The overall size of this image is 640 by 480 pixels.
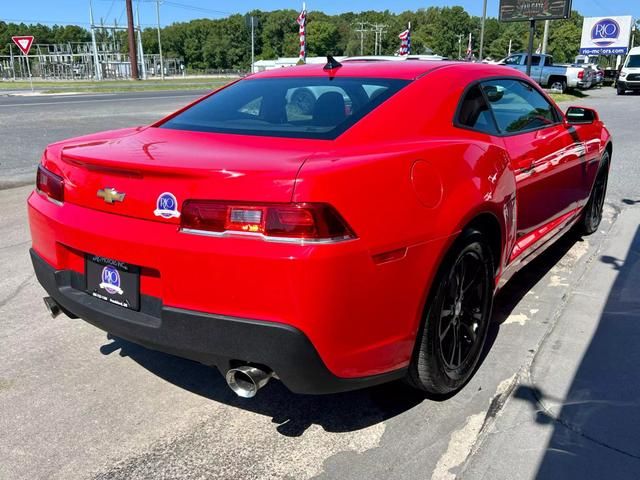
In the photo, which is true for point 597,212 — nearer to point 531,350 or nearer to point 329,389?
point 531,350

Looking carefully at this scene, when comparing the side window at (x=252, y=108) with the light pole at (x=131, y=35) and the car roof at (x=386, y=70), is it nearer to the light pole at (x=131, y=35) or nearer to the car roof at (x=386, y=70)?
the car roof at (x=386, y=70)

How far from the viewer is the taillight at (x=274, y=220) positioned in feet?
6.70

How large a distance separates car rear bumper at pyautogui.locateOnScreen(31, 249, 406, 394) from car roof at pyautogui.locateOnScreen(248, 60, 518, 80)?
1.62m

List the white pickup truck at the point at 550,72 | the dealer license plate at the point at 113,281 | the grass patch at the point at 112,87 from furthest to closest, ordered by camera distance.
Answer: the grass patch at the point at 112,87
the white pickup truck at the point at 550,72
the dealer license plate at the point at 113,281

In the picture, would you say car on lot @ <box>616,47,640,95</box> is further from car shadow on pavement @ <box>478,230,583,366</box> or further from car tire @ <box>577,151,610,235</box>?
car shadow on pavement @ <box>478,230,583,366</box>

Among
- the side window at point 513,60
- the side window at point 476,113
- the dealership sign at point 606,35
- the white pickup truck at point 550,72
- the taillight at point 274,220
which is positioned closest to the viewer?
the taillight at point 274,220

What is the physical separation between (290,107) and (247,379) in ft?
5.09

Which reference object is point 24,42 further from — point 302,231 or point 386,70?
point 302,231

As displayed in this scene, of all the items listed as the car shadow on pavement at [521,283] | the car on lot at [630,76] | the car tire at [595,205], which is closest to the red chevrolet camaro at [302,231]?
the car shadow on pavement at [521,283]

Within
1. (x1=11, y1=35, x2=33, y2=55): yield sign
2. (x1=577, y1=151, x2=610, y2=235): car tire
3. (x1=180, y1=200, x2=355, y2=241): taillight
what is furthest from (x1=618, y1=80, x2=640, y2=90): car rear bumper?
(x1=180, y1=200, x2=355, y2=241): taillight

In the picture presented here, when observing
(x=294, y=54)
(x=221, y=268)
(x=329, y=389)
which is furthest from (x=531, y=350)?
(x=294, y=54)

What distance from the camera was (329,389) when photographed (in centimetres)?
224

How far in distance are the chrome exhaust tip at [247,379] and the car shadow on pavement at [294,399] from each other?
50 cm

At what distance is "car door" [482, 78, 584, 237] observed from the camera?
3.47m
